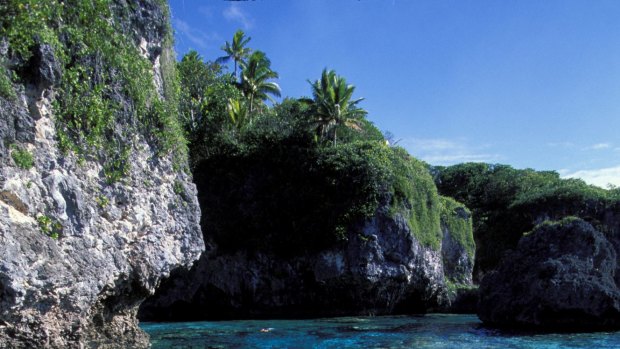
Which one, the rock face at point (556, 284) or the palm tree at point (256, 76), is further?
the palm tree at point (256, 76)

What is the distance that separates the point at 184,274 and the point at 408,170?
40.6 ft

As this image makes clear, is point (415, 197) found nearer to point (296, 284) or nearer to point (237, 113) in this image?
point (296, 284)

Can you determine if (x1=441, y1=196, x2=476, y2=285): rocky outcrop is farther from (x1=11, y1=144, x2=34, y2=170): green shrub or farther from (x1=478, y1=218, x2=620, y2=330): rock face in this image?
(x1=11, y1=144, x2=34, y2=170): green shrub

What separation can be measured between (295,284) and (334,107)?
9.66 metres

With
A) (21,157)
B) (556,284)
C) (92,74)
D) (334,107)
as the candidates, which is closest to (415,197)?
(334,107)

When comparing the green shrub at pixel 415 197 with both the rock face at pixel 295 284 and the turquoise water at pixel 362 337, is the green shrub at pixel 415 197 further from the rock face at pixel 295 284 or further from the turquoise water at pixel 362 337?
the turquoise water at pixel 362 337

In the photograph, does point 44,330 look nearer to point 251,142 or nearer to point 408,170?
point 251,142

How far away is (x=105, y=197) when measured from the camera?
36.0 ft

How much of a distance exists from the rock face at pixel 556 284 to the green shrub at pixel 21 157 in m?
14.7

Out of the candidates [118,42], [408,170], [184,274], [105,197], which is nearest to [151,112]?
[118,42]

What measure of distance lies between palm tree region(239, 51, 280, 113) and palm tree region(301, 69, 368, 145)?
5.19 metres

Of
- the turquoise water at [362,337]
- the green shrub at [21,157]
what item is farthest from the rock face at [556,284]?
the green shrub at [21,157]

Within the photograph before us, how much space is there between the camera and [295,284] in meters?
25.0

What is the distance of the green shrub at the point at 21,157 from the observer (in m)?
8.77
